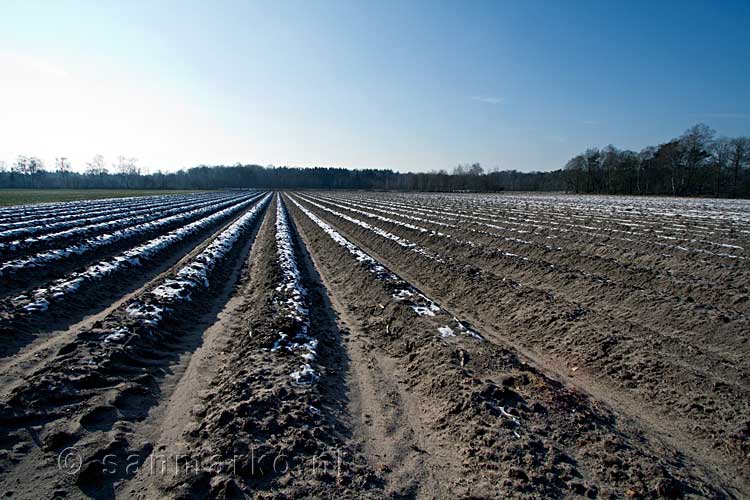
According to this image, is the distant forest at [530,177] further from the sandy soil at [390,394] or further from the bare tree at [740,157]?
the sandy soil at [390,394]

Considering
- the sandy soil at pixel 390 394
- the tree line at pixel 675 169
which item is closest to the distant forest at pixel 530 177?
the tree line at pixel 675 169

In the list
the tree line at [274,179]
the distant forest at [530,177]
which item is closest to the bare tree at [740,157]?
the distant forest at [530,177]

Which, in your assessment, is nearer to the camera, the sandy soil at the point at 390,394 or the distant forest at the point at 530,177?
the sandy soil at the point at 390,394

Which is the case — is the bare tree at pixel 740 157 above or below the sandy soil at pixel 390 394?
above

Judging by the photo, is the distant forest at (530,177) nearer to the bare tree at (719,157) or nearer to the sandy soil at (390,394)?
the bare tree at (719,157)

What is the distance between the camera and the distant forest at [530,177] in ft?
229

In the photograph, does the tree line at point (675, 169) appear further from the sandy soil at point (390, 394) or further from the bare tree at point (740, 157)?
the sandy soil at point (390, 394)

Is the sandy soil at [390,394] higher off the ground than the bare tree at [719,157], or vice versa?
the bare tree at [719,157]

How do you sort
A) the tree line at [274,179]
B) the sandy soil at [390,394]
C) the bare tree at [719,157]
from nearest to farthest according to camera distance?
the sandy soil at [390,394]
the bare tree at [719,157]
the tree line at [274,179]

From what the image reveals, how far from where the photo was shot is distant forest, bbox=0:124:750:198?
229 feet

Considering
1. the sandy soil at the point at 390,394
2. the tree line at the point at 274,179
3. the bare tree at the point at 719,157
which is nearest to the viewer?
the sandy soil at the point at 390,394

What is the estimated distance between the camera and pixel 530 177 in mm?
150500

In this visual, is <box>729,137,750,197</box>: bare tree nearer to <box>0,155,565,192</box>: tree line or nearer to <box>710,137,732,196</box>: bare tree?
<box>710,137,732,196</box>: bare tree

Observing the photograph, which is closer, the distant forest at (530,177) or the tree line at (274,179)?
the distant forest at (530,177)
